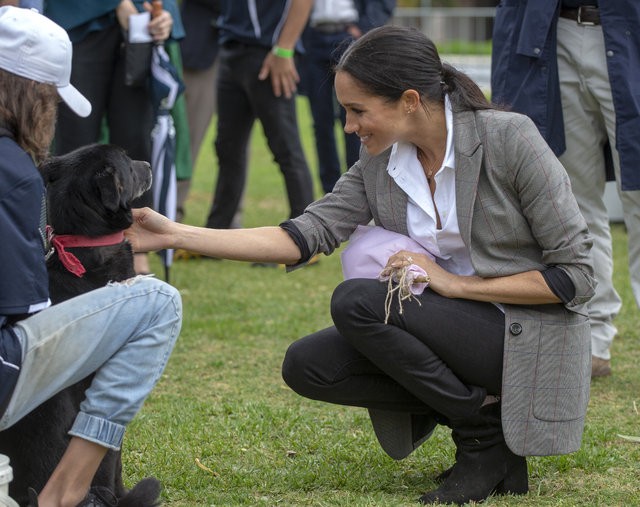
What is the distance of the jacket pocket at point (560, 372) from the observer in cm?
326

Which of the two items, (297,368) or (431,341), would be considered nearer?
(431,341)

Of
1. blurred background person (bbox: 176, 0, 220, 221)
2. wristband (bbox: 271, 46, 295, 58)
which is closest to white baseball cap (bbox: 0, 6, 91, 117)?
wristband (bbox: 271, 46, 295, 58)

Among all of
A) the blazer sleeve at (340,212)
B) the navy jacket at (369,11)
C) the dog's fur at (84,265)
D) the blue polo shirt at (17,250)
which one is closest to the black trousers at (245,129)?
the navy jacket at (369,11)

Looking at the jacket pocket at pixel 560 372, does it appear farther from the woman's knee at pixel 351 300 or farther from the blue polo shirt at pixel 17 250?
the blue polo shirt at pixel 17 250

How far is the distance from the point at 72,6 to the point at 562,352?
3357 millimetres

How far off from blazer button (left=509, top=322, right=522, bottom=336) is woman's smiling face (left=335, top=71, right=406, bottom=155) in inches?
26.4

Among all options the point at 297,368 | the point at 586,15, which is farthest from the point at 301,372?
the point at 586,15

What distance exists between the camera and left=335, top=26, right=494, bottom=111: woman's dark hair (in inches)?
127

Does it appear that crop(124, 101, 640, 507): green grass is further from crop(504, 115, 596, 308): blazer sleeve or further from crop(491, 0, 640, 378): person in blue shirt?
crop(491, 0, 640, 378): person in blue shirt

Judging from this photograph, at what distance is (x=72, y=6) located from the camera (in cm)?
550

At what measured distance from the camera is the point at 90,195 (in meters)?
3.12

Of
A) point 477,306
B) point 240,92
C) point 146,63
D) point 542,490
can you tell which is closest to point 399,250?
point 477,306

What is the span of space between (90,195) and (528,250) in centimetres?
132

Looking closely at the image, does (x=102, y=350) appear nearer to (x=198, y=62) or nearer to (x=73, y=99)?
(x=73, y=99)
